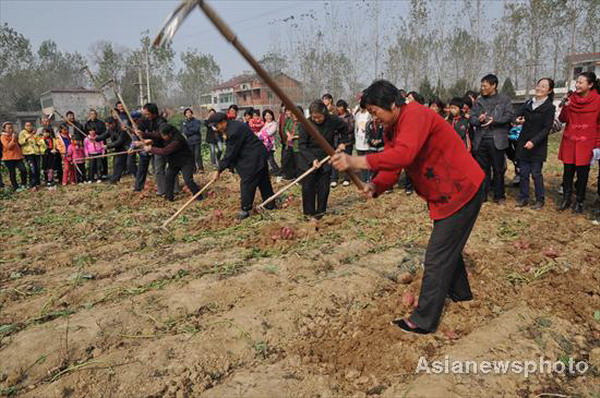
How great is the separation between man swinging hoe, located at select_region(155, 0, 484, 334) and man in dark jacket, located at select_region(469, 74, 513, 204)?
3.56 meters

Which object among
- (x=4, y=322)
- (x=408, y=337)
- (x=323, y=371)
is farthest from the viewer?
(x=4, y=322)

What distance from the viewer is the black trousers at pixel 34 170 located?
374 inches

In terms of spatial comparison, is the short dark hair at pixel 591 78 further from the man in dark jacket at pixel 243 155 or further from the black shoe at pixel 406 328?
the man in dark jacket at pixel 243 155

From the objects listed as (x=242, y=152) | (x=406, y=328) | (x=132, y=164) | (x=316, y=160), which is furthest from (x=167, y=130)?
(x=406, y=328)

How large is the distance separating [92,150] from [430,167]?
9.48m

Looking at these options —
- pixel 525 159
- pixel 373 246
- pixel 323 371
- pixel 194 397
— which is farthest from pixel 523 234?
pixel 194 397

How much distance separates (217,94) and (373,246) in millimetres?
54213

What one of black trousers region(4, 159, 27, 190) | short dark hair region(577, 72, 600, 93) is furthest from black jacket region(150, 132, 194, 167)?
short dark hair region(577, 72, 600, 93)

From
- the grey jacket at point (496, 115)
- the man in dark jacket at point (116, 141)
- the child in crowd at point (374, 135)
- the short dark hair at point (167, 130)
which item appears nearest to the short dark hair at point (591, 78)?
the grey jacket at point (496, 115)

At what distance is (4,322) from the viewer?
11.4 ft

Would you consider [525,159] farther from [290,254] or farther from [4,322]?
[4,322]

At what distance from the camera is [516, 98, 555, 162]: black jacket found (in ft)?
18.4

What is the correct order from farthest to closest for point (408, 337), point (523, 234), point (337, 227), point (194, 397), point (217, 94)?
1. point (217, 94)
2. point (337, 227)
3. point (523, 234)
4. point (408, 337)
5. point (194, 397)

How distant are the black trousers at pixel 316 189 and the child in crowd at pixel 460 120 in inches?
89.8
